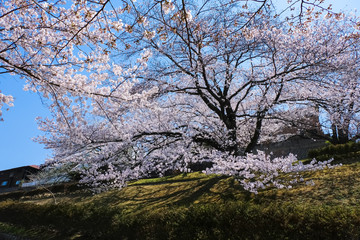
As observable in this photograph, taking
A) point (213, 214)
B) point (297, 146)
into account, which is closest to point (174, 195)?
point (213, 214)

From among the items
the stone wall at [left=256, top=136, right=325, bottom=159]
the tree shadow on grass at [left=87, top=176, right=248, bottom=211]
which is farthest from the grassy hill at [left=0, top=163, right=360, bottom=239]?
the stone wall at [left=256, top=136, right=325, bottom=159]

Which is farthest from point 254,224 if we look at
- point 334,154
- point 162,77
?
point 334,154

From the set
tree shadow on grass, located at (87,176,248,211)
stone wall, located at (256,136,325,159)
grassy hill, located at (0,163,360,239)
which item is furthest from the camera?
stone wall, located at (256,136,325,159)

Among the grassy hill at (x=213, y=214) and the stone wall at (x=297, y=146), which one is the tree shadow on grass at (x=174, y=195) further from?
the stone wall at (x=297, y=146)

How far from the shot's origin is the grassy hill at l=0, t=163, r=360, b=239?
421cm

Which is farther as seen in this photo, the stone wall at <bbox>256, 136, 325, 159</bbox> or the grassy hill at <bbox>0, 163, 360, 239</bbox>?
the stone wall at <bbox>256, 136, 325, 159</bbox>

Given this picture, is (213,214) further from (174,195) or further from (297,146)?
(297,146)

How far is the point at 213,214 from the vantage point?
5250mm

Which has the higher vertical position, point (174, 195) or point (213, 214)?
point (213, 214)

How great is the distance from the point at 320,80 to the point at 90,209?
1007 cm

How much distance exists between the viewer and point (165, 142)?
975 cm

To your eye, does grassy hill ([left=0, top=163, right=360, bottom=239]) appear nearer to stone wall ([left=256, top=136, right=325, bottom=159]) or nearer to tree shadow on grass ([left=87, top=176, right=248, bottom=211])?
tree shadow on grass ([left=87, top=176, right=248, bottom=211])

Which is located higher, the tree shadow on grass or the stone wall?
the stone wall

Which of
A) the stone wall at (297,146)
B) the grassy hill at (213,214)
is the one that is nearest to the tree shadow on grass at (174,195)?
the grassy hill at (213,214)
